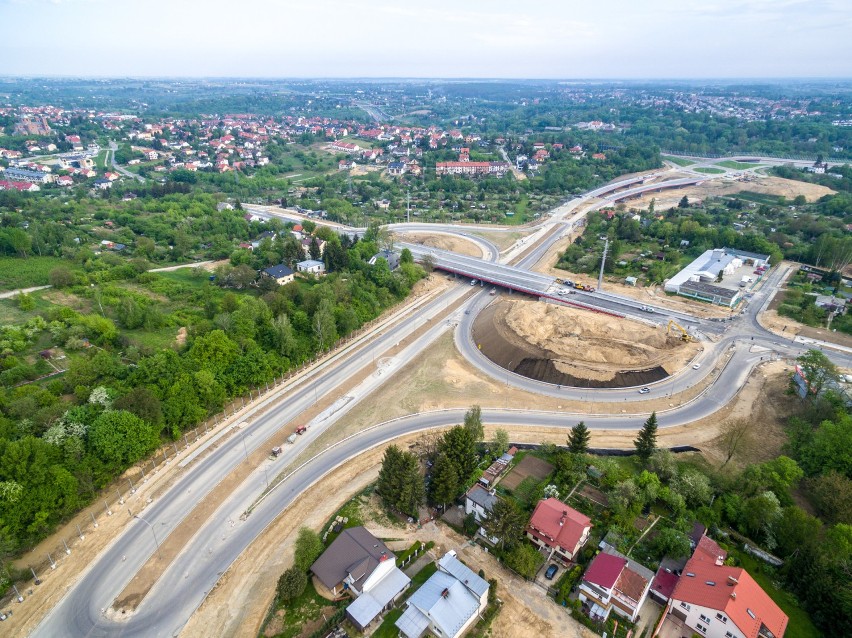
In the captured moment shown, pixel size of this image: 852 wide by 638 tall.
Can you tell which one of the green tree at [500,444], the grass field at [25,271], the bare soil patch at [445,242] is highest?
the grass field at [25,271]

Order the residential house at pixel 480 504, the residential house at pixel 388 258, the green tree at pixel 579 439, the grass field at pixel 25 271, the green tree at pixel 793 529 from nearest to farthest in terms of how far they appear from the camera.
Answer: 1. the green tree at pixel 793 529
2. the residential house at pixel 480 504
3. the green tree at pixel 579 439
4. the grass field at pixel 25 271
5. the residential house at pixel 388 258

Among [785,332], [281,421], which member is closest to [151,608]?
[281,421]

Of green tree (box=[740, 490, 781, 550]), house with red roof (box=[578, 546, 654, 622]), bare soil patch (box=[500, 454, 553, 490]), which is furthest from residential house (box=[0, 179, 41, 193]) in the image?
green tree (box=[740, 490, 781, 550])

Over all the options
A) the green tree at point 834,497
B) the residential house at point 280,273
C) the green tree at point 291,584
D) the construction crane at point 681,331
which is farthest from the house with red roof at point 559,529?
the residential house at point 280,273

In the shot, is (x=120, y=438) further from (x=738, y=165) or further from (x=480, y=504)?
(x=738, y=165)

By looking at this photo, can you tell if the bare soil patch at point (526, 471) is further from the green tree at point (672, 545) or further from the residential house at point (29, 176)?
the residential house at point (29, 176)

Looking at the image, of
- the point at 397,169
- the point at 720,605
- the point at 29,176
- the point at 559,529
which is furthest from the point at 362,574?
the point at 29,176
